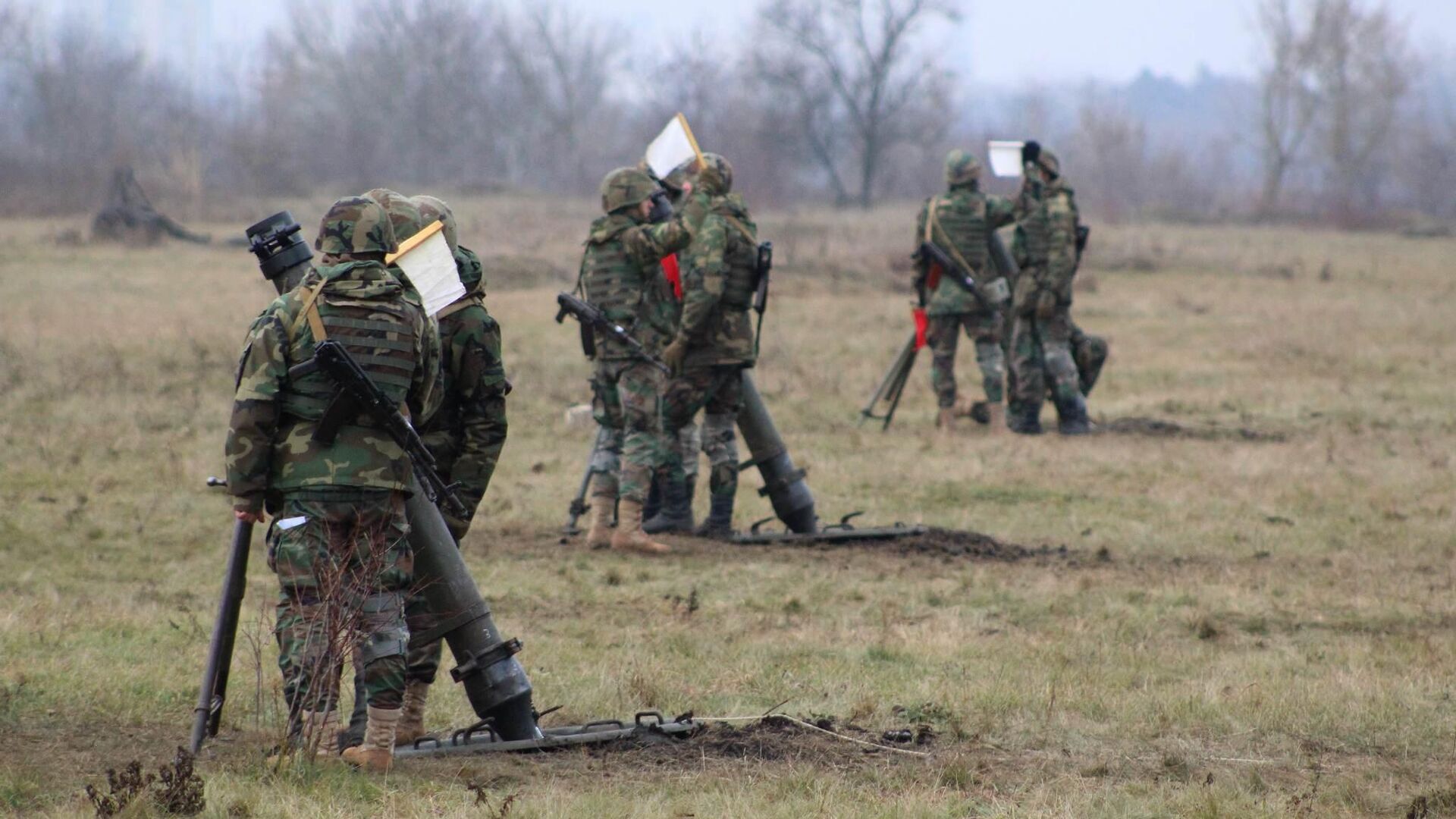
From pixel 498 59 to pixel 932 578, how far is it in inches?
3043

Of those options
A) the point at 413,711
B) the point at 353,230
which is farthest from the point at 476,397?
the point at 413,711

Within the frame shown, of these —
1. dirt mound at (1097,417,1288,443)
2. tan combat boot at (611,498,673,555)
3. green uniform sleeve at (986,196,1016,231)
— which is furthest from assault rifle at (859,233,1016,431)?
tan combat boot at (611,498,673,555)

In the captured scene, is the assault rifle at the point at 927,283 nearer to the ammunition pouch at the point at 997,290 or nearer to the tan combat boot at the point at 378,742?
the ammunition pouch at the point at 997,290

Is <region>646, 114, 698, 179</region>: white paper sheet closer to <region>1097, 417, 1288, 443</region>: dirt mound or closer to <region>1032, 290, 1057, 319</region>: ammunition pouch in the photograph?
<region>1032, 290, 1057, 319</region>: ammunition pouch

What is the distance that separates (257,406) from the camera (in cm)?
471

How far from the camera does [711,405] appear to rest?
9414 mm

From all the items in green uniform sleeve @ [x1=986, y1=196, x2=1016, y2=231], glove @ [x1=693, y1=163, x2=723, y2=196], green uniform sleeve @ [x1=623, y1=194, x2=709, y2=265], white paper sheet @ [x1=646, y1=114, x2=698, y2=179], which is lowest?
green uniform sleeve @ [x1=623, y1=194, x2=709, y2=265]

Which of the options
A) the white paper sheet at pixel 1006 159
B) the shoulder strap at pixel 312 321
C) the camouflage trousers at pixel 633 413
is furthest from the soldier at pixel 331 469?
the white paper sheet at pixel 1006 159

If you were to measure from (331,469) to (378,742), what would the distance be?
874mm

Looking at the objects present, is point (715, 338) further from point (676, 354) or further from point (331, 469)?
point (331, 469)

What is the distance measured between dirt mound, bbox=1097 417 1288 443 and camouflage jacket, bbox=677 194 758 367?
18.5ft

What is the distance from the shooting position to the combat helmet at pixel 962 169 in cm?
1279

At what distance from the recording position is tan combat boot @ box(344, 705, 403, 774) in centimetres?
490

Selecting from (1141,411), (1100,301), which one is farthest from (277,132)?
(1141,411)
